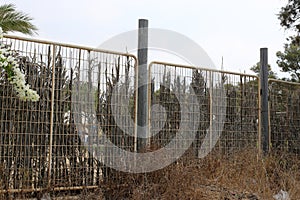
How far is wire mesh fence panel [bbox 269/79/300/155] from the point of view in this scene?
263 inches

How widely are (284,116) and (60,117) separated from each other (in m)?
4.03

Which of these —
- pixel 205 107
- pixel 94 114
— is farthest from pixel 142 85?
pixel 205 107

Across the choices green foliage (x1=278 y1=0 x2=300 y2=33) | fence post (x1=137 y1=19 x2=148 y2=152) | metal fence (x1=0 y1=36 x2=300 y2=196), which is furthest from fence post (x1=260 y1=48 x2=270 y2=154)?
fence post (x1=137 y1=19 x2=148 y2=152)

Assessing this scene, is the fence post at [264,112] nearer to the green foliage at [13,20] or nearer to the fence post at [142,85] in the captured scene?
the fence post at [142,85]

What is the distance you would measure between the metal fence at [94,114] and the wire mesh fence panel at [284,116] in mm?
565

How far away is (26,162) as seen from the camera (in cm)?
442

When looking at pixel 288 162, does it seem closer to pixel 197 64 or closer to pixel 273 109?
pixel 273 109

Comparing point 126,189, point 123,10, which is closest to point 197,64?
point 123,10

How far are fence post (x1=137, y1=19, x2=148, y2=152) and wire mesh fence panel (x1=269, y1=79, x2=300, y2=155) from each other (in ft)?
8.20

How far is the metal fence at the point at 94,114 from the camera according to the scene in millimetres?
4406

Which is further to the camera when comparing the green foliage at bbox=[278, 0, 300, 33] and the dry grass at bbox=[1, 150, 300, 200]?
the green foliage at bbox=[278, 0, 300, 33]

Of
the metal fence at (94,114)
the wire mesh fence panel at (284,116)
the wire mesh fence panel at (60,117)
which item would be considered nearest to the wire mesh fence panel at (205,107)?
the metal fence at (94,114)

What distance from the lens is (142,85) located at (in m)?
5.27

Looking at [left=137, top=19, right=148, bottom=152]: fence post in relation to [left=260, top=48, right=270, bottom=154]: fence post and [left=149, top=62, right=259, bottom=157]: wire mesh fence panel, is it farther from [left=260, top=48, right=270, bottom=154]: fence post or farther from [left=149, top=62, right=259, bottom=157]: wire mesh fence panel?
[left=260, top=48, right=270, bottom=154]: fence post
